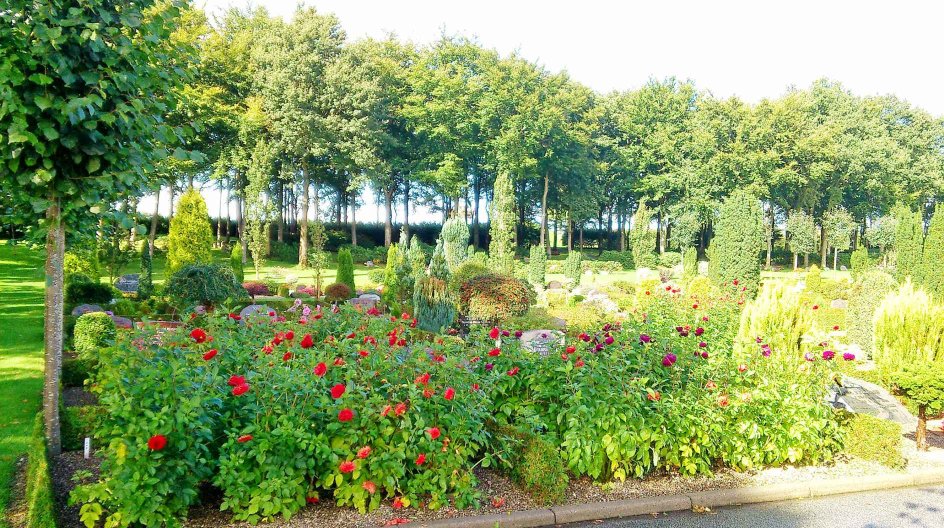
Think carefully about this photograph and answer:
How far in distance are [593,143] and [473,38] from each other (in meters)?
10.4

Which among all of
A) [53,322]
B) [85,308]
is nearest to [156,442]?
[53,322]

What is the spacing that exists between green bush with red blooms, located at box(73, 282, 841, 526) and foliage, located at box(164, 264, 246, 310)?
26.2 ft

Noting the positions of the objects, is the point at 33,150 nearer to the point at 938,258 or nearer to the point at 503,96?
the point at 938,258

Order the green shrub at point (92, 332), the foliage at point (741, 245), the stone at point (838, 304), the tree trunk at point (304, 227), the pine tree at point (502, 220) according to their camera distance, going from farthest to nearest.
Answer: the tree trunk at point (304, 227) < the pine tree at point (502, 220) < the stone at point (838, 304) < the foliage at point (741, 245) < the green shrub at point (92, 332)

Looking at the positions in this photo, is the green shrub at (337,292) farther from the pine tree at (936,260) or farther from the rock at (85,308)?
the pine tree at (936,260)

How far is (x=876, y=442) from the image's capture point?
A: 5.52 m

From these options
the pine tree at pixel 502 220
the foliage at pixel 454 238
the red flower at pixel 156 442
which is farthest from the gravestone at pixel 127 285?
the red flower at pixel 156 442

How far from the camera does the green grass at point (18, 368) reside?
17.3 ft

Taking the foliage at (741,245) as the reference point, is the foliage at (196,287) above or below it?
below

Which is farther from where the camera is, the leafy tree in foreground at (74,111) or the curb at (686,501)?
the leafy tree in foreground at (74,111)

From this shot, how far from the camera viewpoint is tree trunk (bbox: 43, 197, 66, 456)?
195 inches

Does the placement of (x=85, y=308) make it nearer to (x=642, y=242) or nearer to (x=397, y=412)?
(x=397, y=412)

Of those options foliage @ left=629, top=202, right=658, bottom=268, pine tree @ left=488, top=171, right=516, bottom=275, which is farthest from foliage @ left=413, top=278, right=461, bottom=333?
foliage @ left=629, top=202, right=658, bottom=268

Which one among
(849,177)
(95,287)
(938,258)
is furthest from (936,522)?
(849,177)
